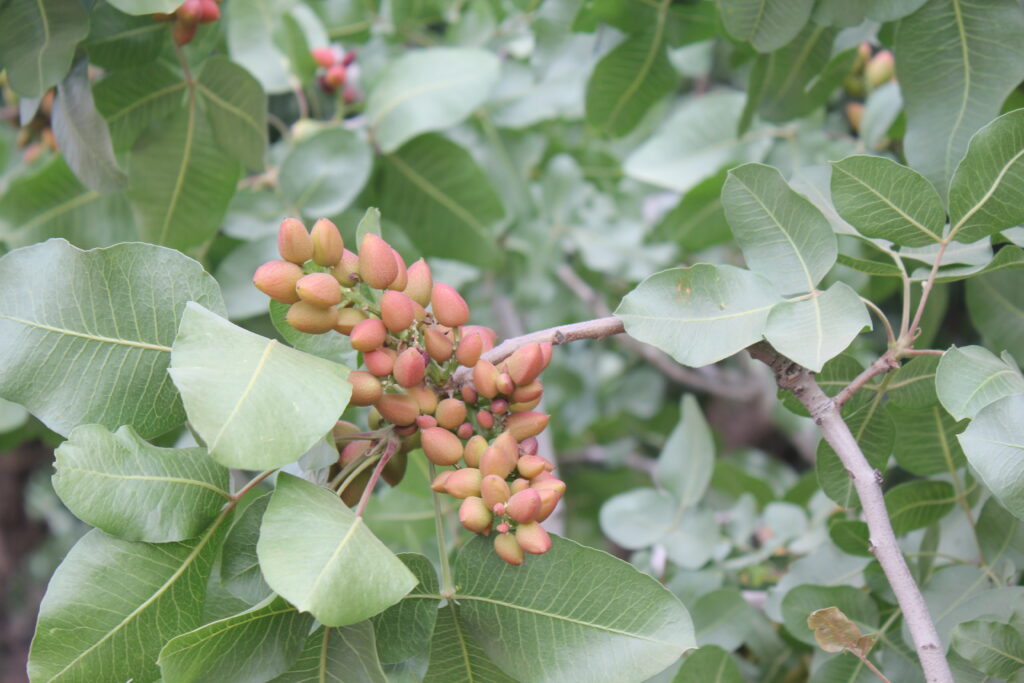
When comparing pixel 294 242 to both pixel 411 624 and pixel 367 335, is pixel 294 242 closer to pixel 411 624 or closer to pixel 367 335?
pixel 367 335

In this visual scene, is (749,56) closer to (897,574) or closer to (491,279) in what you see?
(897,574)

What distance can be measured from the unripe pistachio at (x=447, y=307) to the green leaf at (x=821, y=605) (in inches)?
15.8

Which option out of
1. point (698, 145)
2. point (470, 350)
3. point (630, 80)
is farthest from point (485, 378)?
point (698, 145)

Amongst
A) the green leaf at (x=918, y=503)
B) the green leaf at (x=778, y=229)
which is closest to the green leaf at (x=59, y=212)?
the green leaf at (x=778, y=229)

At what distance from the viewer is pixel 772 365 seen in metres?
0.63

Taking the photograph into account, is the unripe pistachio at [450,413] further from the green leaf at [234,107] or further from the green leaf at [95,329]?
the green leaf at [234,107]

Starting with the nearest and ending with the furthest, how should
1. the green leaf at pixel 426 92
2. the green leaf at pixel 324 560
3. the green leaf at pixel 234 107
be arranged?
the green leaf at pixel 324 560 < the green leaf at pixel 234 107 < the green leaf at pixel 426 92

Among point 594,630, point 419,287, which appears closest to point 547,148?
point 419,287

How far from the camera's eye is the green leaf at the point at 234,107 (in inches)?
35.4

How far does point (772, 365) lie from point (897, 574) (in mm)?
159

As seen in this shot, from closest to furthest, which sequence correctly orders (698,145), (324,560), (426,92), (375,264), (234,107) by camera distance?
(324,560), (375,264), (234,107), (426,92), (698,145)

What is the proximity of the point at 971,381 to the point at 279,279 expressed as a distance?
44 cm

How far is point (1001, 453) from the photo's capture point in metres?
0.52

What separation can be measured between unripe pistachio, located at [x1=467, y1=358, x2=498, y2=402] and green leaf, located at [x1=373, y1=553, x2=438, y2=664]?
0.38ft
